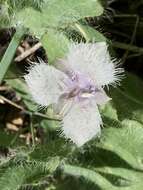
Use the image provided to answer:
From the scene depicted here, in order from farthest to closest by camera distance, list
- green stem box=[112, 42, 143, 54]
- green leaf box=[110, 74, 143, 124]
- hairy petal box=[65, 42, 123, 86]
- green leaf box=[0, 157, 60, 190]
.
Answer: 1. green stem box=[112, 42, 143, 54]
2. green leaf box=[110, 74, 143, 124]
3. green leaf box=[0, 157, 60, 190]
4. hairy petal box=[65, 42, 123, 86]

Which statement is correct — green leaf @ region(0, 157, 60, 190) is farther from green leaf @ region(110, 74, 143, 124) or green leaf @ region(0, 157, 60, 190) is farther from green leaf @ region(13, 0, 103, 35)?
green leaf @ region(13, 0, 103, 35)

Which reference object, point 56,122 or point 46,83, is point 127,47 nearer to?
point 56,122

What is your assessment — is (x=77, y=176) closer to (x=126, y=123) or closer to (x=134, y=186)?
(x=134, y=186)

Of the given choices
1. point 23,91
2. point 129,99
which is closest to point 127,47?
point 129,99

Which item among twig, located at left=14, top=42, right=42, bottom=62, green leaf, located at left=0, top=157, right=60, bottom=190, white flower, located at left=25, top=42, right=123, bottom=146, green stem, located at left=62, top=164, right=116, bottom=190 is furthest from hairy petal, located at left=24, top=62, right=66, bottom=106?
twig, located at left=14, top=42, right=42, bottom=62

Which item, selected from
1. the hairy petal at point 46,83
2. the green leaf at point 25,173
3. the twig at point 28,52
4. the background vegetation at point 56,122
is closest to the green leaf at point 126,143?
the background vegetation at point 56,122

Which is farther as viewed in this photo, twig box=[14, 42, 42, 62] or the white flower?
twig box=[14, 42, 42, 62]

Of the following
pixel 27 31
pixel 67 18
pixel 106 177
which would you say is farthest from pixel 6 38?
pixel 106 177
